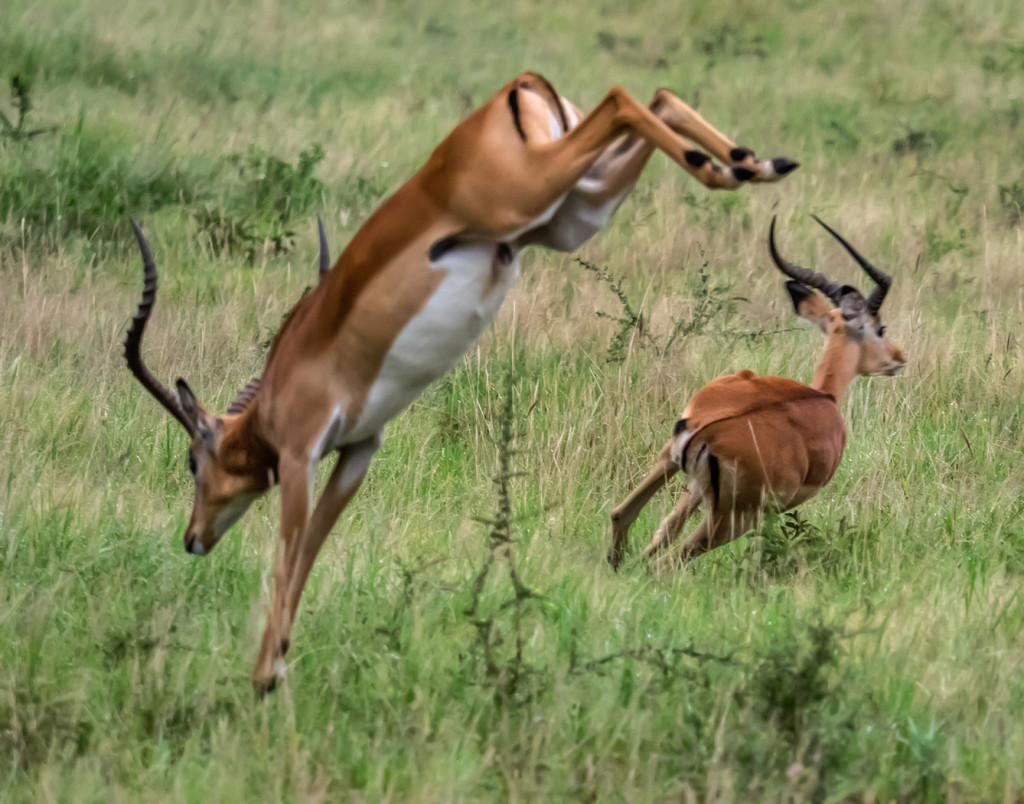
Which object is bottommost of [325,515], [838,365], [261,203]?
[261,203]

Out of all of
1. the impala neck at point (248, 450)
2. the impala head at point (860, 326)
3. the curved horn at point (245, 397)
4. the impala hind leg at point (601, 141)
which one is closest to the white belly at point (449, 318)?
the impala hind leg at point (601, 141)

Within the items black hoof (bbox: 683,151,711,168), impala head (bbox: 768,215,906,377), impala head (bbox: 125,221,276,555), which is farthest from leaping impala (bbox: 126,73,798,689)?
impala head (bbox: 768,215,906,377)

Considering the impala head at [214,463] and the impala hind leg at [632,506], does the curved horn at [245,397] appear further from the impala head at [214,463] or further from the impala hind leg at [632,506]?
the impala hind leg at [632,506]

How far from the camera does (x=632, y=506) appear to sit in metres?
4.85

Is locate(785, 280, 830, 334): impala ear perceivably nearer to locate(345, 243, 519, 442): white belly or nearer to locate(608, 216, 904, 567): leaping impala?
locate(608, 216, 904, 567): leaping impala

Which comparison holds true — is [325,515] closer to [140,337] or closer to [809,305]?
[140,337]

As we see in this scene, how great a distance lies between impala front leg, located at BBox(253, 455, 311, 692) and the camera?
3230 millimetres

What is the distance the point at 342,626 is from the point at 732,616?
122 cm

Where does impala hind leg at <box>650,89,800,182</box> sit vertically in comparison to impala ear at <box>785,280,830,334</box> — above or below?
above

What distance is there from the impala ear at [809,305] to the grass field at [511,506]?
2.10 feet

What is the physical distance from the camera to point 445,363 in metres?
3.15

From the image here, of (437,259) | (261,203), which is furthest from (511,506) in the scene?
(261,203)

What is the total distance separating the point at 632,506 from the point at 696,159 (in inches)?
88.3

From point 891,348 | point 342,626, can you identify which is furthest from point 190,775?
point 891,348
